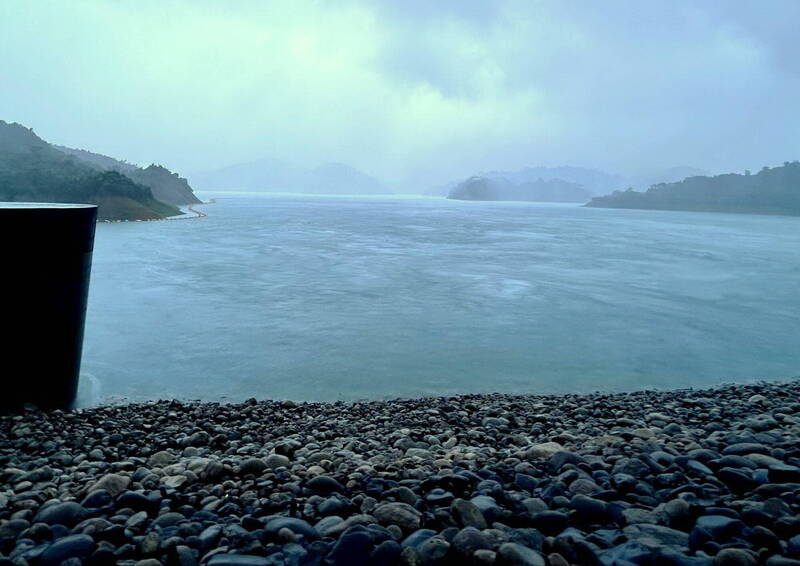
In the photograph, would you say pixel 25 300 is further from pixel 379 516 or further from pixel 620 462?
pixel 620 462

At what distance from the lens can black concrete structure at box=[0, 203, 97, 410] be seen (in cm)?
648

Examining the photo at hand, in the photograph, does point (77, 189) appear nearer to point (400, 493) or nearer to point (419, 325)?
point (419, 325)

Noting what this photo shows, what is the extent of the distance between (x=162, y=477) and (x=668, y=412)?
6341 mm

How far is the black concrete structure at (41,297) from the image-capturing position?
6484mm

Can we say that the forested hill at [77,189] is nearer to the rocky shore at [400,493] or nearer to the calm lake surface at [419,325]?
the calm lake surface at [419,325]

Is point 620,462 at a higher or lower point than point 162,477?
higher

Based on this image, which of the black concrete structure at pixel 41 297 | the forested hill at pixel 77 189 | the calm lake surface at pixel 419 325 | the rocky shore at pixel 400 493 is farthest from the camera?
the forested hill at pixel 77 189

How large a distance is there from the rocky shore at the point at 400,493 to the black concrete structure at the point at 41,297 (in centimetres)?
66

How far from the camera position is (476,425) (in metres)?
6.60

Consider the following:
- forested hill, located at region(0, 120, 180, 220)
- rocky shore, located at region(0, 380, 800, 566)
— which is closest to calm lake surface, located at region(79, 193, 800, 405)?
rocky shore, located at region(0, 380, 800, 566)

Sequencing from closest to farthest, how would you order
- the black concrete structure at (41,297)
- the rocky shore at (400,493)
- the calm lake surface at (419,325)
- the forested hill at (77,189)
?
1. the rocky shore at (400,493)
2. the black concrete structure at (41,297)
3. the calm lake surface at (419,325)
4. the forested hill at (77,189)

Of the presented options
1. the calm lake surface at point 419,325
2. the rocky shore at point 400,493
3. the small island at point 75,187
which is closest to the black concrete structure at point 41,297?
the rocky shore at point 400,493

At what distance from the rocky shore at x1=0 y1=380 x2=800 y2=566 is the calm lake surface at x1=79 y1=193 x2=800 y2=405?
10.3 feet

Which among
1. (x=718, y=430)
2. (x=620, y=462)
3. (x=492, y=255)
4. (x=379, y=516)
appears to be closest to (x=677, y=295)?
(x=492, y=255)
